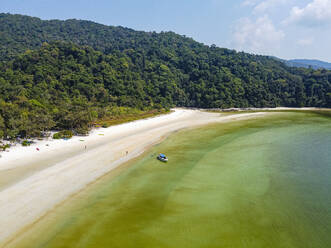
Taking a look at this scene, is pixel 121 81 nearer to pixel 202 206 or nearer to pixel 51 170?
pixel 51 170

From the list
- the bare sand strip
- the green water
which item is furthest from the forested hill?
the green water

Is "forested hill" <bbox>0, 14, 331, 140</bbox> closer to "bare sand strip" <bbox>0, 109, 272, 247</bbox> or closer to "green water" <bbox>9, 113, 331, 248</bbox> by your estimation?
"bare sand strip" <bbox>0, 109, 272, 247</bbox>

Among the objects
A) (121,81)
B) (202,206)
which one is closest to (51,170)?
(202,206)

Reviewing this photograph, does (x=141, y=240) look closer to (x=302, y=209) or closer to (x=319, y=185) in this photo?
(x=302, y=209)

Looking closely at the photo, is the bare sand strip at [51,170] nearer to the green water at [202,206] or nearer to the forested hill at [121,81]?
the green water at [202,206]

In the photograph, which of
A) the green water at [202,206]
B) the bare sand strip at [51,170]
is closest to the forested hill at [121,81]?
the bare sand strip at [51,170]

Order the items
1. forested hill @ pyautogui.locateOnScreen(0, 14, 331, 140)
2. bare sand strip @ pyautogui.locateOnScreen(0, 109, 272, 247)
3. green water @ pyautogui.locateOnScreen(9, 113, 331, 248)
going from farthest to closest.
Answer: forested hill @ pyautogui.locateOnScreen(0, 14, 331, 140)
bare sand strip @ pyautogui.locateOnScreen(0, 109, 272, 247)
green water @ pyautogui.locateOnScreen(9, 113, 331, 248)

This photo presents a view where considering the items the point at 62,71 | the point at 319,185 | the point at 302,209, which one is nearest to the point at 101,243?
the point at 302,209
